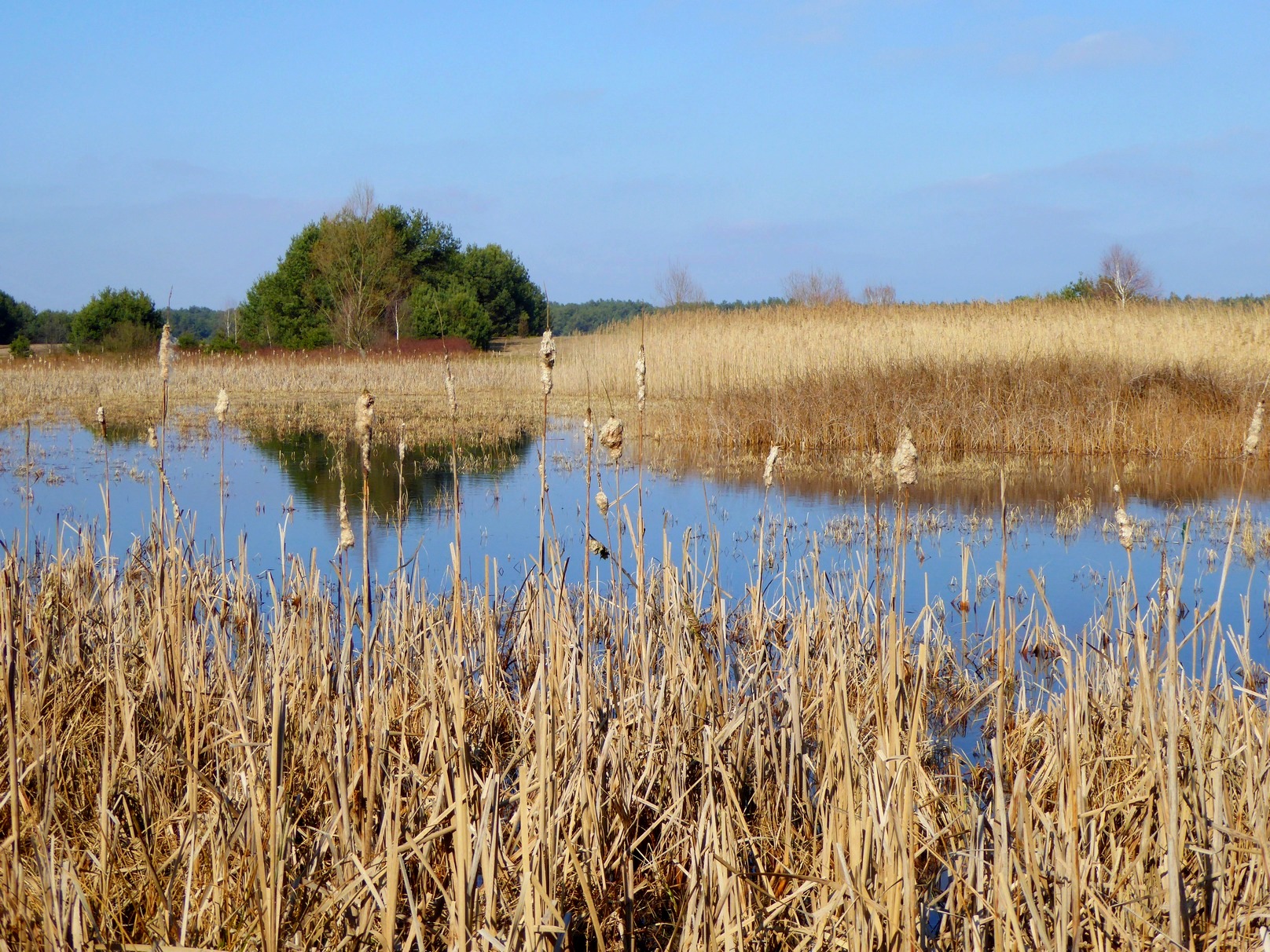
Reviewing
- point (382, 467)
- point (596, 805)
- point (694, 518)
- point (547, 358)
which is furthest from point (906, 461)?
point (382, 467)

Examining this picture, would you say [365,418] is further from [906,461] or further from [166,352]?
[906,461]

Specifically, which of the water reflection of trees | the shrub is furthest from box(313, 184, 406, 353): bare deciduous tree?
the water reflection of trees

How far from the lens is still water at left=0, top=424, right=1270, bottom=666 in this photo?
5.89 m

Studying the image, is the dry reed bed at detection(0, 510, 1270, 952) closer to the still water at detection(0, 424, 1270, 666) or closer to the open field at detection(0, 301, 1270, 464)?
the still water at detection(0, 424, 1270, 666)

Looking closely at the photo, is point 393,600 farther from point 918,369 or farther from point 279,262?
point 279,262

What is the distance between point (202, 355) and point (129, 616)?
80.8 feet

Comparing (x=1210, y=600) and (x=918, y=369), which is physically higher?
(x=918, y=369)

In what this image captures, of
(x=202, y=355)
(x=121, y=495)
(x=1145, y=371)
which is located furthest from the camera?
(x=202, y=355)

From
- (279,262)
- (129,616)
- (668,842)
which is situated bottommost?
(668,842)

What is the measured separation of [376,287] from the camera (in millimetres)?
36344

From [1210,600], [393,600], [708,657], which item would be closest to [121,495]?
[393,600]

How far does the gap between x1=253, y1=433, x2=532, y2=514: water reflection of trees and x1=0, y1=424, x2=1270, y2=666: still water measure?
0.04m

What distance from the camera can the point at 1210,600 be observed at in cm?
552

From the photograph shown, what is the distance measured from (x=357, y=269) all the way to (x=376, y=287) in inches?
49.2
